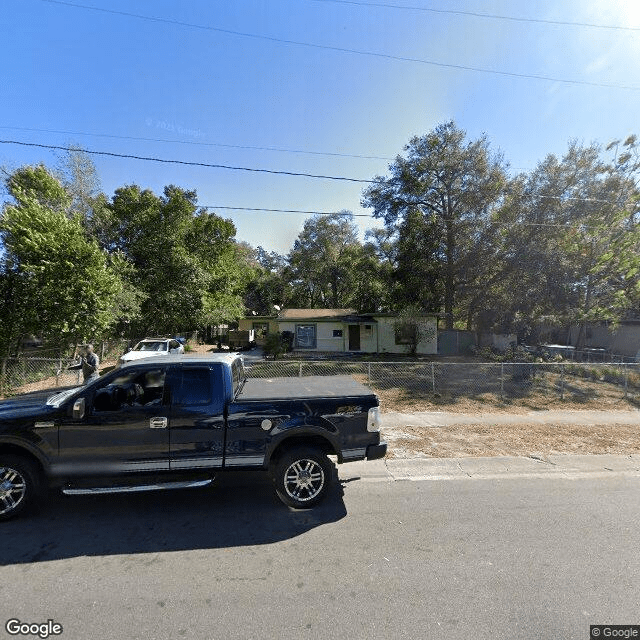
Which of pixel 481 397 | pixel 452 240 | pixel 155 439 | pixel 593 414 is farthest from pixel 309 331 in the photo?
pixel 155 439

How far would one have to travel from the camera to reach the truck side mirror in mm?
3756

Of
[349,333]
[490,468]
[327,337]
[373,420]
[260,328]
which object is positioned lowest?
[490,468]

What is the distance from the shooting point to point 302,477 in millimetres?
4098

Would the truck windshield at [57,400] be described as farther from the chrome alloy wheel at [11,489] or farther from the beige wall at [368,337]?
the beige wall at [368,337]

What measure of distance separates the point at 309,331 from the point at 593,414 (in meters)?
17.2

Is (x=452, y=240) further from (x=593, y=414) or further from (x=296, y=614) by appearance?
(x=296, y=614)

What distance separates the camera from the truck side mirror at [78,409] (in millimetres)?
3756

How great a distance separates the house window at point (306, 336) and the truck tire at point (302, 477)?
19.9m

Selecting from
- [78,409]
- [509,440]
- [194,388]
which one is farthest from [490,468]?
[78,409]

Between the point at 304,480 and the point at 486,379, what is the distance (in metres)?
11.7

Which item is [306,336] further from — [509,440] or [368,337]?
[509,440]

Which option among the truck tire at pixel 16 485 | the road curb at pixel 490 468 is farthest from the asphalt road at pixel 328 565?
the road curb at pixel 490 468

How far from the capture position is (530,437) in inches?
277

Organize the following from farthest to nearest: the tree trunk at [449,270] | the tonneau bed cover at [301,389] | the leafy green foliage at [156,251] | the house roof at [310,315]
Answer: the house roof at [310,315]
the tree trunk at [449,270]
the leafy green foliage at [156,251]
the tonneau bed cover at [301,389]
